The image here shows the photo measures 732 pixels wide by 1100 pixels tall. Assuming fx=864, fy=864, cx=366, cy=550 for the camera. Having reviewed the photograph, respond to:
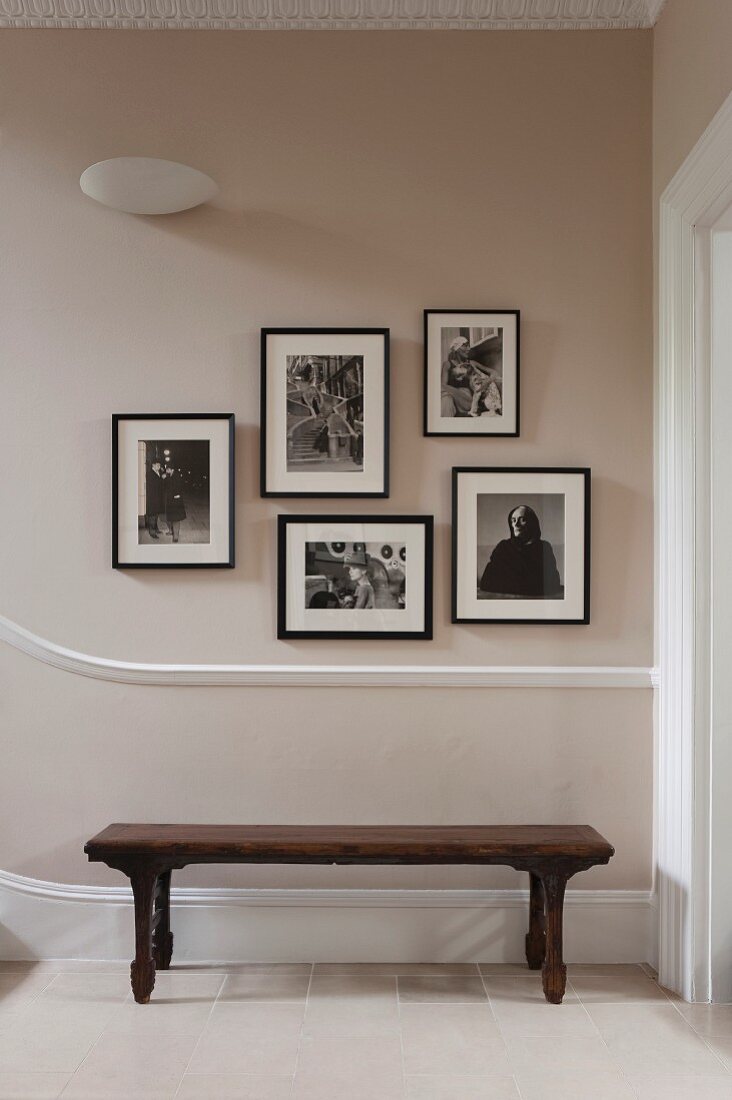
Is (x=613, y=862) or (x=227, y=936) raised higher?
(x=613, y=862)

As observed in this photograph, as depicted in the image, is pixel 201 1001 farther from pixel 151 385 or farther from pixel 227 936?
pixel 151 385

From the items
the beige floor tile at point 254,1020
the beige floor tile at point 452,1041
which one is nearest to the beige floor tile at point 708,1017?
the beige floor tile at point 452,1041

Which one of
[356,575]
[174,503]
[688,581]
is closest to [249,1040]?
[356,575]

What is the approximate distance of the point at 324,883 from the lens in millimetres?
2867

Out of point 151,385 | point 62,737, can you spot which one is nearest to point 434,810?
point 62,737

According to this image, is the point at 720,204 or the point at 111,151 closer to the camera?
the point at 720,204

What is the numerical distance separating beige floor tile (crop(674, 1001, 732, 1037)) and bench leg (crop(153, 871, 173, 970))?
5.18ft

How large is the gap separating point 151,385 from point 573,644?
1659mm

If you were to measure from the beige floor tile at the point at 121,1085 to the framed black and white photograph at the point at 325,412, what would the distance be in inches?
66.1

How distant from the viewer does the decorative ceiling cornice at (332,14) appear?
282 cm

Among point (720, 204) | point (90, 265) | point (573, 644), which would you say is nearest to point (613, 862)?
point (573, 644)

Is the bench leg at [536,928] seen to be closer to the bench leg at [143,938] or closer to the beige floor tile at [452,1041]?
the beige floor tile at [452,1041]

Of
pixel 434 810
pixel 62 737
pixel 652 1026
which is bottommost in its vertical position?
pixel 652 1026

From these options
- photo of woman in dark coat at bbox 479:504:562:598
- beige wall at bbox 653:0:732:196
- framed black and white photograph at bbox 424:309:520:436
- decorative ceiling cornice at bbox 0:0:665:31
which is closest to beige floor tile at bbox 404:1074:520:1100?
photo of woman in dark coat at bbox 479:504:562:598
